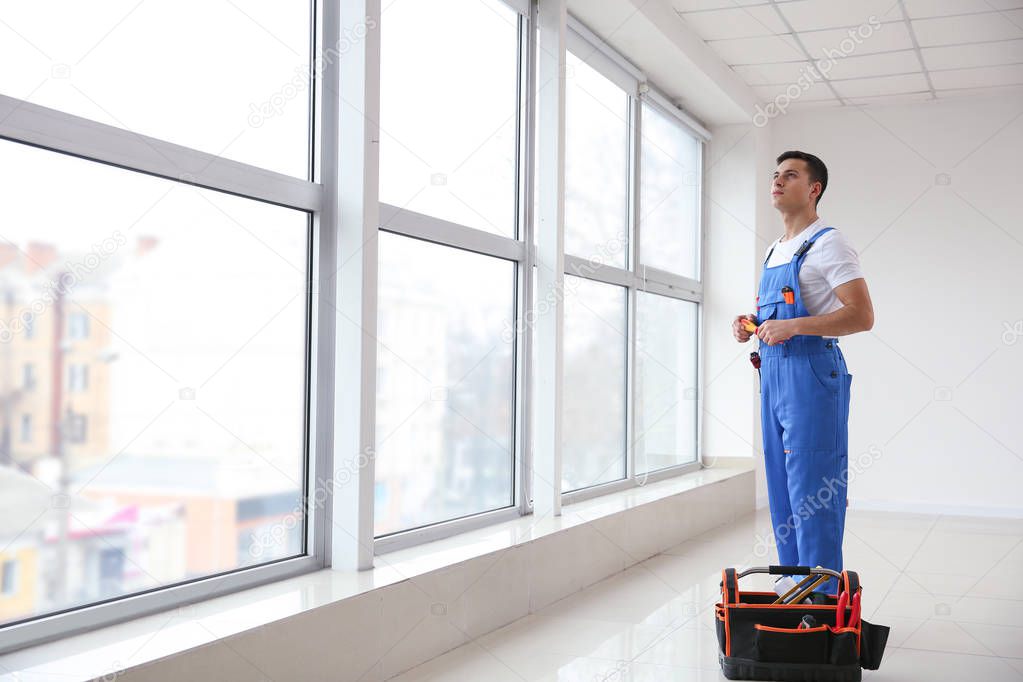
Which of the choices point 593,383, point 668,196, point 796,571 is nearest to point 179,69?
point 796,571

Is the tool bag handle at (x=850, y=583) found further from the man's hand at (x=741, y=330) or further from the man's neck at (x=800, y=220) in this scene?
the man's neck at (x=800, y=220)

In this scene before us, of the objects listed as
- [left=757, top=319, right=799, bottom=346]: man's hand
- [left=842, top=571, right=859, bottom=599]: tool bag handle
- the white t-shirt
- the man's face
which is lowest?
[left=842, top=571, right=859, bottom=599]: tool bag handle

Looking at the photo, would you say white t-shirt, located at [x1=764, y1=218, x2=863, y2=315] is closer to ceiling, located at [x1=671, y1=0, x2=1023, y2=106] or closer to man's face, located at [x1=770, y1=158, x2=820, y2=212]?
man's face, located at [x1=770, y1=158, x2=820, y2=212]

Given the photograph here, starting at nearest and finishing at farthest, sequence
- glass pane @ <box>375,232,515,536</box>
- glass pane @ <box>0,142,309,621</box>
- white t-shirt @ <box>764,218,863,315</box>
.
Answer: glass pane @ <box>0,142,309,621</box>
white t-shirt @ <box>764,218,863,315</box>
glass pane @ <box>375,232,515,536</box>

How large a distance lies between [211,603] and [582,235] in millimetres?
2946

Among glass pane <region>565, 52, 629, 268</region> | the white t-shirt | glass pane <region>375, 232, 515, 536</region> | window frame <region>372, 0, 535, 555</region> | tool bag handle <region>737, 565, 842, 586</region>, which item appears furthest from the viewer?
glass pane <region>565, 52, 629, 268</region>

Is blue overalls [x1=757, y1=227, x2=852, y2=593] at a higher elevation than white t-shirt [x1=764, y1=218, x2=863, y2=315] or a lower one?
lower

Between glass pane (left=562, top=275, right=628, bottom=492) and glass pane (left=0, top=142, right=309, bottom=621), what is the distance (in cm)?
215

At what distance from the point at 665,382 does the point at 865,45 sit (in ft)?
7.41

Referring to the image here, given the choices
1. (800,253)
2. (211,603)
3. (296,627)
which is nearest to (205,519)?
(211,603)

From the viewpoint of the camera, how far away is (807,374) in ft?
8.71

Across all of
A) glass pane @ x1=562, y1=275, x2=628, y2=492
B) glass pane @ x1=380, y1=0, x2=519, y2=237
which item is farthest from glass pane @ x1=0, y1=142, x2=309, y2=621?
glass pane @ x1=562, y1=275, x2=628, y2=492

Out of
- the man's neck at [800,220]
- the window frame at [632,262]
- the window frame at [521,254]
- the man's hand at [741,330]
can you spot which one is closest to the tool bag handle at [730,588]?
the man's hand at [741,330]

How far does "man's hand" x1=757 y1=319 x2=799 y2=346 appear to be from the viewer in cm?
265
